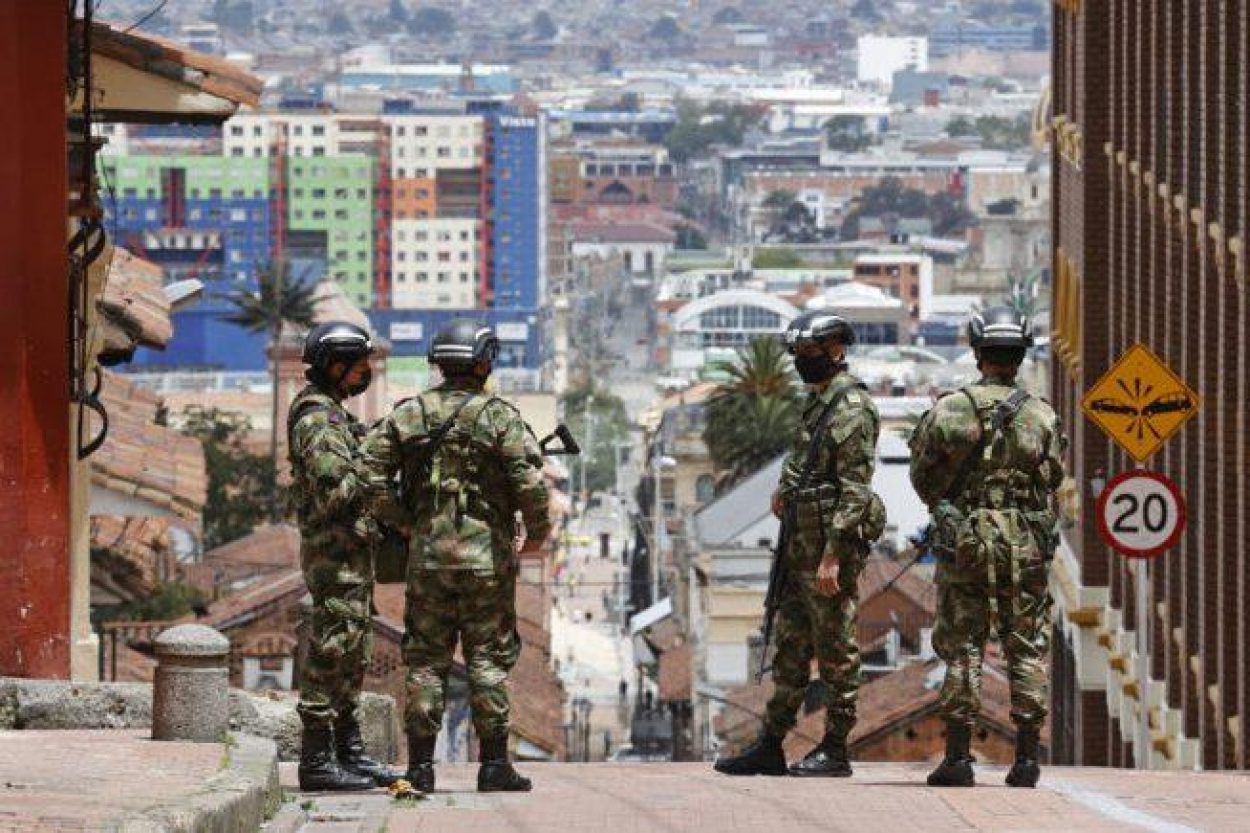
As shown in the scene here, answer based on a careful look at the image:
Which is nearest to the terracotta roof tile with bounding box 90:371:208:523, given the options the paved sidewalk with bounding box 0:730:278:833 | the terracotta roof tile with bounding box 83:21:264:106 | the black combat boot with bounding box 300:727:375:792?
the terracotta roof tile with bounding box 83:21:264:106

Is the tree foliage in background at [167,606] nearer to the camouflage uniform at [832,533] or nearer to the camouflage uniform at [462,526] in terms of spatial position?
the camouflage uniform at [832,533]

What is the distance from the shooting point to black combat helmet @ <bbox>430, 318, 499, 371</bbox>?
690 inches

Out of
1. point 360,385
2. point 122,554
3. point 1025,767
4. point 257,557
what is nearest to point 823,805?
point 1025,767

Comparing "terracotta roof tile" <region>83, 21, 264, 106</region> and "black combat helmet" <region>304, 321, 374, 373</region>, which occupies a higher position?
"terracotta roof tile" <region>83, 21, 264, 106</region>

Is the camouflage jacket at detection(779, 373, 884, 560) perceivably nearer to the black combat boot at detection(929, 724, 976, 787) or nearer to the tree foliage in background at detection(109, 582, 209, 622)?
the black combat boot at detection(929, 724, 976, 787)

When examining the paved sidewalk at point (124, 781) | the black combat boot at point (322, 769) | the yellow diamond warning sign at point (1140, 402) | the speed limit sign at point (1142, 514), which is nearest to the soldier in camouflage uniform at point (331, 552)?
the black combat boot at point (322, 769)

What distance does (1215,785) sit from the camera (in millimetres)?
18766

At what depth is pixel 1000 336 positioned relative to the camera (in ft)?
60.1

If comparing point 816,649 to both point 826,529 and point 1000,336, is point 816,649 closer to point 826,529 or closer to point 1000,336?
point 826,529

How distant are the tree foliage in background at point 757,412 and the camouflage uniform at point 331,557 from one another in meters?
101

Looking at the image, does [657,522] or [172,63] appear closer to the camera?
[172,63]

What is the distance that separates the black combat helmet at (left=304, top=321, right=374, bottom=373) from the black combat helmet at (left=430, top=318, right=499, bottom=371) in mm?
421

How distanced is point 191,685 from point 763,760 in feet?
10.4

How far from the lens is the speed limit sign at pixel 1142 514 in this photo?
23.7 m
